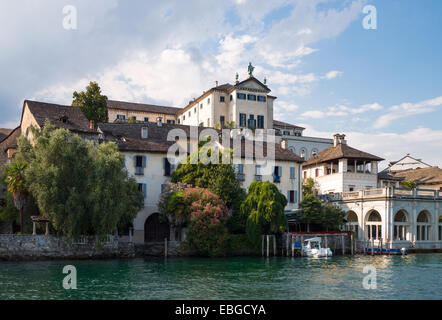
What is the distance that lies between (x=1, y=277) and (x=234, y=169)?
28638 mm

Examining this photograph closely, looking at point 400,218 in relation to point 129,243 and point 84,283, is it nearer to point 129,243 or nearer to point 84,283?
point 129,243

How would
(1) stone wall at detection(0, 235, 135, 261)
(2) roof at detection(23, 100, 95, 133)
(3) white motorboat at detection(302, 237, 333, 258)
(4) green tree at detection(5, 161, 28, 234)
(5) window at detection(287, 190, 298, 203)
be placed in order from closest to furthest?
(1) stone wall at detection(0, 235, 135, 261) → (4) green tree at detection(5, 161, 28, 234) → (3) white motorboat at detection(302, 237, 333, 258) → (2) roof at detection(23, 100, 95, 133) → (5) window at detection(287, 190, 298, 203)

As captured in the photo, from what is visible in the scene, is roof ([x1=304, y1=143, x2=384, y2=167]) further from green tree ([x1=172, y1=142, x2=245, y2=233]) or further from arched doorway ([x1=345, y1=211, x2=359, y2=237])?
green tree ([x1=172, y1=142, x2=245, y2=233])

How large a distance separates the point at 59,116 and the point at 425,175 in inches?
2328

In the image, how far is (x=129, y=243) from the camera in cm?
4706

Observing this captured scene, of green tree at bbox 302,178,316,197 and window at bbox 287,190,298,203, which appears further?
green tree at bbox 302,178,316,197

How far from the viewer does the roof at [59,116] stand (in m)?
51.1

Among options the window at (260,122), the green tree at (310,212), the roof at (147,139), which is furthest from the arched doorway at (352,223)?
the window at (260,122)

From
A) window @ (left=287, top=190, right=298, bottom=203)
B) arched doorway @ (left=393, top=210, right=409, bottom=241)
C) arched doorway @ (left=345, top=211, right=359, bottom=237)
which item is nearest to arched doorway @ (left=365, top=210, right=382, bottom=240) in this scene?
arched doorway @ (left=345, top=211, right=359, bottom=237)

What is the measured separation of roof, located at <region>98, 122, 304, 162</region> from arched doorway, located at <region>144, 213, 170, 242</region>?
7832 mm

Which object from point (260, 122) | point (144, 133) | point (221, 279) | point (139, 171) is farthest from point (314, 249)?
point (260, 122)

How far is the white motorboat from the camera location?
1948 inches

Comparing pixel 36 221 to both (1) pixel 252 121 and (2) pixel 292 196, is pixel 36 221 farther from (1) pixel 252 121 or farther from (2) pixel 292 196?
(1) pixel 252 121
